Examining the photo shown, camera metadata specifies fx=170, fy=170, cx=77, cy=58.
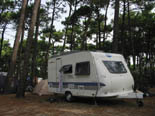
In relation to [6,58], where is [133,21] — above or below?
above

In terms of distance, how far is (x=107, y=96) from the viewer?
24.2 feet

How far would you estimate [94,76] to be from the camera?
776 centimetres

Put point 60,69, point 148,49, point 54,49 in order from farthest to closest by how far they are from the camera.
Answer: point 54,49, point 148,49, point 60,69

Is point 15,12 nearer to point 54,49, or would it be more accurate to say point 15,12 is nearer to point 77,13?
point 77,13

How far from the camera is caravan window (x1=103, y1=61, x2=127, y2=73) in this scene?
26.0 ft

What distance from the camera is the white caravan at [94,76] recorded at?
7.48 metres

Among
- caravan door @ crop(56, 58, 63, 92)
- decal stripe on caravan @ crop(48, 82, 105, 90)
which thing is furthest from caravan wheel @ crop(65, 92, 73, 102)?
caravan door @ crop(56, 58, 63, 92)

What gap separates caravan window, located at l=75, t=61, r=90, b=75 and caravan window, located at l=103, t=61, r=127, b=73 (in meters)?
0.86

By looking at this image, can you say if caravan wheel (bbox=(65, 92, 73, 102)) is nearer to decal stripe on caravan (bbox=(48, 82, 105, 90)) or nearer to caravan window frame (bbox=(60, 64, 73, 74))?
decal stripe on caravan (bbox=(48, 82, 105, 90))

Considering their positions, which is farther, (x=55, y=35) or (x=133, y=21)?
(x=55, y=35)

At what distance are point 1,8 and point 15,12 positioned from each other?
9.94 ft

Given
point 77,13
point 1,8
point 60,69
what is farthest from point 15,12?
point 60,69

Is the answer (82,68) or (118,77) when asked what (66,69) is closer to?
(82,68)

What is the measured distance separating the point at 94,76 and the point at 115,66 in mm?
1256
